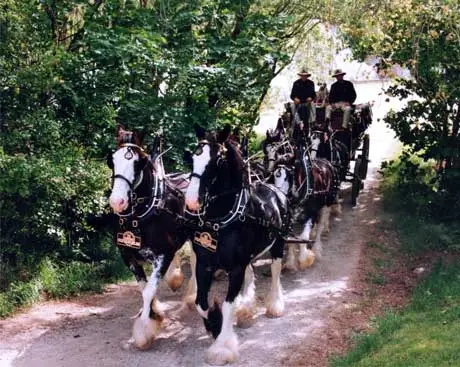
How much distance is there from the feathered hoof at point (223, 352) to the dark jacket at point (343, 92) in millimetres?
7494

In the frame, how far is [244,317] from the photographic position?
22.9 feet

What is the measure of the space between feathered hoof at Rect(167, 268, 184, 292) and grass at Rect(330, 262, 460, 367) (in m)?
2.63

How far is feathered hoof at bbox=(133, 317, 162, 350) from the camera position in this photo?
245 inches

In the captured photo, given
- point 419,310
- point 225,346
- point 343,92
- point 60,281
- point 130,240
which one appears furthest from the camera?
point 343,92

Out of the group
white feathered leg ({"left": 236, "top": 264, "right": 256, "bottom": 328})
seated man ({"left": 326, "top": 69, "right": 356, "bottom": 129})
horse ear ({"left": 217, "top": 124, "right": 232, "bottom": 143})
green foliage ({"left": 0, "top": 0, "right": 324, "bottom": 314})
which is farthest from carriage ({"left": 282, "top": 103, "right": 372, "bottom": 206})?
horse ear ({"left": 217, "top": 124, "right": 232, "bottom": 143})

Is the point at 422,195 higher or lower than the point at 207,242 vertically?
lower

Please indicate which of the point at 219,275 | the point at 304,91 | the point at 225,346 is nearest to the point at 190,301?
the point at 219,275

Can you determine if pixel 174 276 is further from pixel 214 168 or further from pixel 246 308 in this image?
pixel 214 168

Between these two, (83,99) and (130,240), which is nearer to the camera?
(130,240)

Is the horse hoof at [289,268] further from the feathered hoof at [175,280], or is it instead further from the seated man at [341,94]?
the seated man at [341,94]

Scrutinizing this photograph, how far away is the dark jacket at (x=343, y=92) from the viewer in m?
12.4

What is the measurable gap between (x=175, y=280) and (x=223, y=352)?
233cm

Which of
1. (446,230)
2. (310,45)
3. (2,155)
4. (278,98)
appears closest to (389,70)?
(446,230)

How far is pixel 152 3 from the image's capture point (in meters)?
10.2
